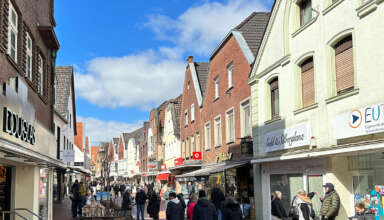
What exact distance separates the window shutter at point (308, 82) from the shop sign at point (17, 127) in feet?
27.7

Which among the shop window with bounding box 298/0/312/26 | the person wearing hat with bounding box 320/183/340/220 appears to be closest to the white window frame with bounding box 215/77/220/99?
the shop window with bounding box 298/0/312/26

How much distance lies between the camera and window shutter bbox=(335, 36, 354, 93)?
39.7 feet

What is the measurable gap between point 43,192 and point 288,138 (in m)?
8.75

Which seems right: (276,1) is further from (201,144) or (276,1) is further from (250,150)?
(201,144)

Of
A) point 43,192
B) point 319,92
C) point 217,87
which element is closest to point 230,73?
point 217,87

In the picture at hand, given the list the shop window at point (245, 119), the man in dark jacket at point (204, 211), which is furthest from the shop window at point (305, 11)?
the man in dark jacket at point (204, 211)

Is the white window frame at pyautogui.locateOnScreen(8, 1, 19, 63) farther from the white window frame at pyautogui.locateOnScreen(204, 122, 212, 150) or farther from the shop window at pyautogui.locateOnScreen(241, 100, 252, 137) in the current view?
the white window frame at pyautogui.locateOnScreen(204, 122, 212, 150)

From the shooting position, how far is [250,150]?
19.6m

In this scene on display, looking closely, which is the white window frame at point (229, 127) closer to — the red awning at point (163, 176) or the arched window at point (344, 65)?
the arched window at point (344, 65)

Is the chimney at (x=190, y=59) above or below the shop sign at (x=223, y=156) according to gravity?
above

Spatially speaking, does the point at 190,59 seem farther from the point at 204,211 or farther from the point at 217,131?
the point at 204,211

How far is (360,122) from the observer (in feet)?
36.3

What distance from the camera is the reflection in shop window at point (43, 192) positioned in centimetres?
1518

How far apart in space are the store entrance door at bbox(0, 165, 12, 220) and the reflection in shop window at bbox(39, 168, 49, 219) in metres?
1.80
